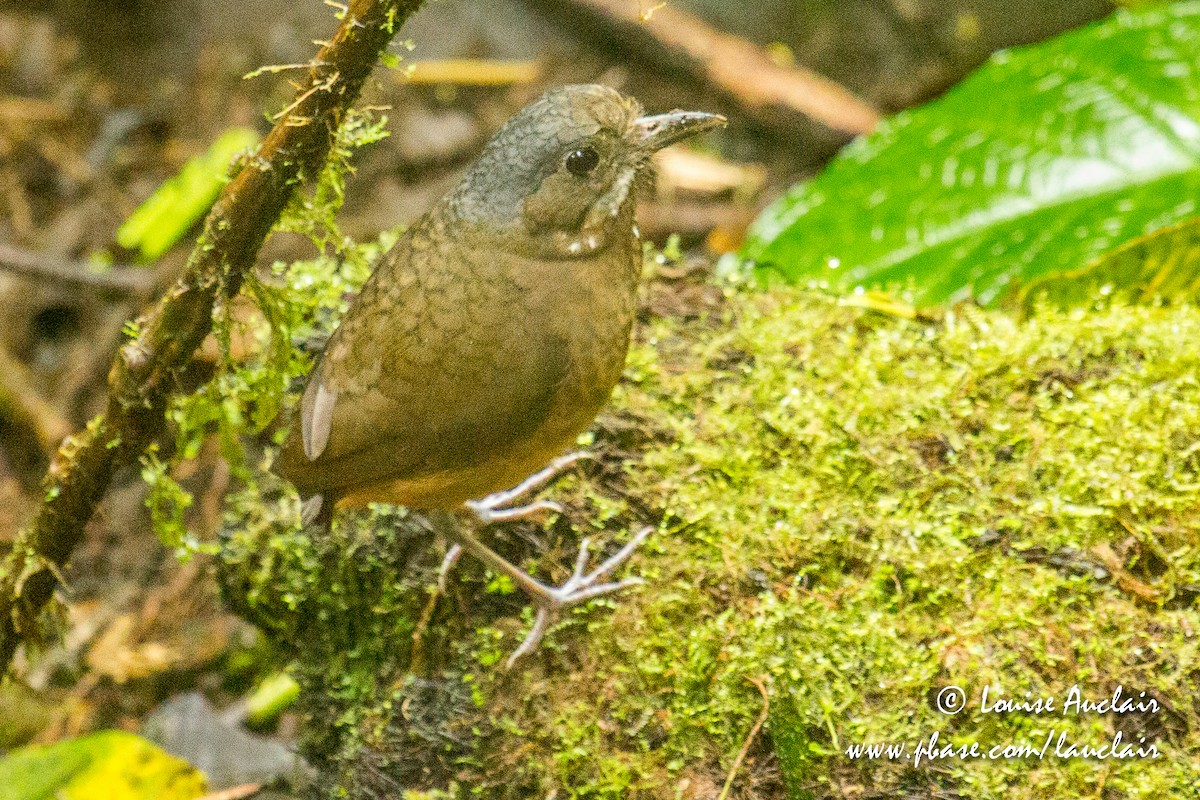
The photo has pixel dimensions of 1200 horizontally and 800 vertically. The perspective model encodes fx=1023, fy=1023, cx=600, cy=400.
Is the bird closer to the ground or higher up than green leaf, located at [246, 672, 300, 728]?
higher up

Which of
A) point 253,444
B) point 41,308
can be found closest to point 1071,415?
point 253,444

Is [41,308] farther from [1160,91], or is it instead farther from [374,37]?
[1160,91]

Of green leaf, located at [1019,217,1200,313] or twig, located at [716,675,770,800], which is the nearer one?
twig, located at [716,675,770,800]

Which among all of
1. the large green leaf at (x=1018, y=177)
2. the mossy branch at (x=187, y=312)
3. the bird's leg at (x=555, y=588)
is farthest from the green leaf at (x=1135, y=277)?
the mossy branch at (x=187, y=312)

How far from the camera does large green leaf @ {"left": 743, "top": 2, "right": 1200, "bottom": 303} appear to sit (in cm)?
296

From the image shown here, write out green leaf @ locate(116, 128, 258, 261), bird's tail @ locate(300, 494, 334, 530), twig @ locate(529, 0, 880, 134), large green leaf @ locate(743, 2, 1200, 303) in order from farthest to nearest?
twig @ locate(529, 0, 880, 134) → green leaf @ locate(116, 128, 258, 261) → large green leaf @ locate(743, 2, 1200, 303) → bird's tail @ locate(300, 494, 334, 530)

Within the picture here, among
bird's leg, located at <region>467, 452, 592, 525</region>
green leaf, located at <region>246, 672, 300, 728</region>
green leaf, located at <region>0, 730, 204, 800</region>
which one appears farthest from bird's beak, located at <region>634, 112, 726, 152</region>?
green leaf, located at <region>246, 672, 300, 728</region>

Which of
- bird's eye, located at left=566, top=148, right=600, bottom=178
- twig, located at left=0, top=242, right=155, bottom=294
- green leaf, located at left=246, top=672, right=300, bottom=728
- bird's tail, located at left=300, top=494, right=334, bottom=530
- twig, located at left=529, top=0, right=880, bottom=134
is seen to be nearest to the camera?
bird's eye, located at left=566, top=148, right=600, bottom=178

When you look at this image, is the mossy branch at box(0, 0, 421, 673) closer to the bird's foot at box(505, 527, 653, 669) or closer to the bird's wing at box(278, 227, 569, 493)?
the bird's wing at box(278, 227, 569, 493)

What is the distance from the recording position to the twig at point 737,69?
5.17 meters

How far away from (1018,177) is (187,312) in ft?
8.00

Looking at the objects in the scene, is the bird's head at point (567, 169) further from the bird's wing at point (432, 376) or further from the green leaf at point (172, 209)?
the green leaf at point (172, 209)

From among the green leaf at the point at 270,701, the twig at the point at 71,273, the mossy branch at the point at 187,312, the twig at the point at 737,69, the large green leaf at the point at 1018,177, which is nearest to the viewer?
the mossy branch at the point at 187,312

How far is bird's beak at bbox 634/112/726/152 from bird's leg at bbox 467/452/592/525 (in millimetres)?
971
